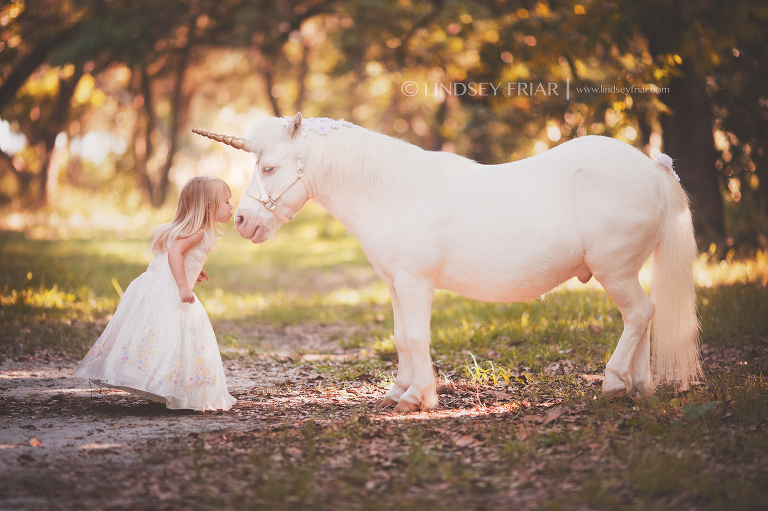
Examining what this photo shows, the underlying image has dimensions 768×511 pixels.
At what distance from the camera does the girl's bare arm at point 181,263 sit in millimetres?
4379

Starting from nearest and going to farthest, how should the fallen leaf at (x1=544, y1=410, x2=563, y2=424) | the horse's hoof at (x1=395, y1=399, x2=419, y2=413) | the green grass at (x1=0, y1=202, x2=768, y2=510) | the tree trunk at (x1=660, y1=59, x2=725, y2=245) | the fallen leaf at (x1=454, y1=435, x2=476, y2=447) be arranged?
the green grass at (x1=0, y1=202, x2=768, y2=510), the fallen leaf at (x1=454, y1=435, x2=476, y2=447), the fallen leaf at (x1=544, y1=410, x2=563, y2=424), the horse's hoof at (x1=395, y1=399, x2=419, y2=413), the tree trunk at (x1=660, y1=59, x2=725, y2=245)

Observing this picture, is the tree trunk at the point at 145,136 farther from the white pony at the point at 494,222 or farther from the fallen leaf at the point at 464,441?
the fallen leaf at the point at 464,441

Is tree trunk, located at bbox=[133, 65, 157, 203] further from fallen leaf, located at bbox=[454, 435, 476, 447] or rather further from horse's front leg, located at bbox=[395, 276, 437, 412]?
fallen leaf, located at bbox=[454, 435, 476, 447]

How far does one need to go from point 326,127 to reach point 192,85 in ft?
69.7

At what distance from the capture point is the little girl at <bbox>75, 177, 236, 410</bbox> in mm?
4293

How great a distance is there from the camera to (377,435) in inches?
152

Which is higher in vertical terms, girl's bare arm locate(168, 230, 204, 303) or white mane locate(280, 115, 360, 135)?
white mane locate(280, 115, 360, 135)

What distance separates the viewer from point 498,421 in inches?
161

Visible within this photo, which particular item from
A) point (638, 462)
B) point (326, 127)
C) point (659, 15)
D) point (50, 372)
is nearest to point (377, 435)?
point (638, 462)

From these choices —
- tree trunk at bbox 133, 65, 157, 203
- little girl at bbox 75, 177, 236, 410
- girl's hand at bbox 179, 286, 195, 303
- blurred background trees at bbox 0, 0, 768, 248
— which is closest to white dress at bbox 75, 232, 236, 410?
little girl at bbox 75, 177, 236, 410

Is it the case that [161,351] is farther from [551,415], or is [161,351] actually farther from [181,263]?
[551,415]

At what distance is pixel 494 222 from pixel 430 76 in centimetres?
1131

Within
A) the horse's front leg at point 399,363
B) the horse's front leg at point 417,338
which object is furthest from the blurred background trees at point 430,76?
the horse's front leg at point 417,338

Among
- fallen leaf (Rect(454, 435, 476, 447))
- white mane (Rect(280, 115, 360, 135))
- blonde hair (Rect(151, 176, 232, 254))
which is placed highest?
white mane (Rect(280, 115, 360, 135))
